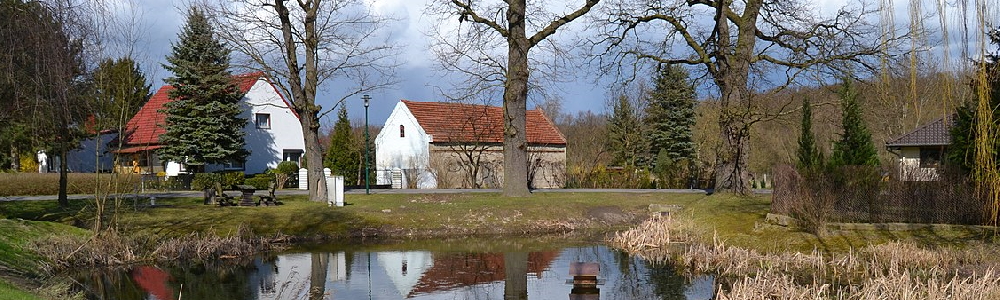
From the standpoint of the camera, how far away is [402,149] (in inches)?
1855

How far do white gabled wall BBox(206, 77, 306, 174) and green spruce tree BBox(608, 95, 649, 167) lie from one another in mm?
20465

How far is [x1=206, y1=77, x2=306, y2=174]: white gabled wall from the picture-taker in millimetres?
45469

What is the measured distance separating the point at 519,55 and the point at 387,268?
13493mm

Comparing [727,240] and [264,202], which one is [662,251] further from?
[264,202]

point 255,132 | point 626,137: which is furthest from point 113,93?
point 626,137

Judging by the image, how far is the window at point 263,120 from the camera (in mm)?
46312

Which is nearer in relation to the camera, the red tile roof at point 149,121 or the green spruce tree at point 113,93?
the green spruce tree at point 113,93

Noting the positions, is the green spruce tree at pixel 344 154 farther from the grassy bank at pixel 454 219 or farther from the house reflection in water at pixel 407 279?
the house reflection in water at pixel 407 279

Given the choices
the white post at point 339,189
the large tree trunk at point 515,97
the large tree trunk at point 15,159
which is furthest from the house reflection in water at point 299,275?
the large tree trunk at point 15,159

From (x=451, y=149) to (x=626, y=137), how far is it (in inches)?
583

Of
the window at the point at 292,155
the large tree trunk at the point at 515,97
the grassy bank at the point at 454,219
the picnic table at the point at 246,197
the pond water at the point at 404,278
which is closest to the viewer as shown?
the pond water at the point at 404,278

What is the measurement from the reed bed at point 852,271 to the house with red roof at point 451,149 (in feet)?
91.2

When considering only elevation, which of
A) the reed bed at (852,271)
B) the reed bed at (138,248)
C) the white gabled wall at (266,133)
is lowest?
the reed bed at (852,271)

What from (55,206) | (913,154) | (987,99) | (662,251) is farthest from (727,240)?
(913,154)
